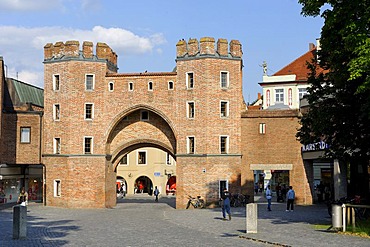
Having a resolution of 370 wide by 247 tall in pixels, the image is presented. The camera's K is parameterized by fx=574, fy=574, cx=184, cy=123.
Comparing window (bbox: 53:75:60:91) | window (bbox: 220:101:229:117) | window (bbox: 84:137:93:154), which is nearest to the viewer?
window (bbox: 220:101:229:117)

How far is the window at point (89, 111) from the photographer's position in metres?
40.4

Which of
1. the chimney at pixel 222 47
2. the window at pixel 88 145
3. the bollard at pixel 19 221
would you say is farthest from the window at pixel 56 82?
the bollard at pixel 19 221

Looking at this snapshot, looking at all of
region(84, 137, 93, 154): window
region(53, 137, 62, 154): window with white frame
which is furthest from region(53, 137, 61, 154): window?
region(84, 137, 93, 154): window

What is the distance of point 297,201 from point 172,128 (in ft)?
34.0

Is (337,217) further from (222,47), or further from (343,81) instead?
(222,47)

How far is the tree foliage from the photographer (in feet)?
64.3

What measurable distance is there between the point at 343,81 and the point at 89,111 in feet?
73.8

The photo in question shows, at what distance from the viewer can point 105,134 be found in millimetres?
40469

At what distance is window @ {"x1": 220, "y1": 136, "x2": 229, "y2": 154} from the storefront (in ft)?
53.3

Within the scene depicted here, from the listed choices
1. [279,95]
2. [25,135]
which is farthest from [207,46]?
[279,95]

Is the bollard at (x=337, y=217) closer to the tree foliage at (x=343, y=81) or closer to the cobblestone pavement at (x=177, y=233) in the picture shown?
the cobblestone pavement at (x=177, y=233)

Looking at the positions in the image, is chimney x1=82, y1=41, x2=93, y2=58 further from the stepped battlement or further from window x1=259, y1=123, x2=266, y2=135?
window x1=259, y1=123, x2=266, y2=135

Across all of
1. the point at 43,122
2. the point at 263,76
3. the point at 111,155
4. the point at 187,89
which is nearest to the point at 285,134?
the point at 187,89

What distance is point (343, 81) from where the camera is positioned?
22141mm
